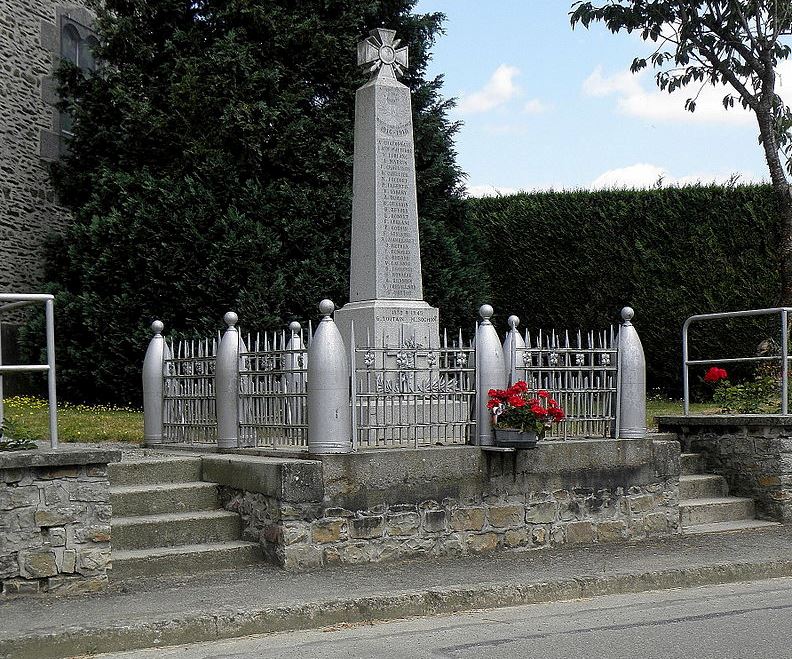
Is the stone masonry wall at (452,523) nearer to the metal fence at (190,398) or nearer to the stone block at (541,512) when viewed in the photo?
the stone block at (541,512)

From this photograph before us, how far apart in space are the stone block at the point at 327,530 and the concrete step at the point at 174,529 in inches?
30.4

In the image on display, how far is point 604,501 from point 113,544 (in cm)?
416

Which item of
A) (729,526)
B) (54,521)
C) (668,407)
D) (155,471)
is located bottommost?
(729,526)

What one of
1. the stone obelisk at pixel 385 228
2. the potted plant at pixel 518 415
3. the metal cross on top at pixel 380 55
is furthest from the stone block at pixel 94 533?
the metal cross on top at pixel 380 55

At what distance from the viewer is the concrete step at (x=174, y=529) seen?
26.5 feet

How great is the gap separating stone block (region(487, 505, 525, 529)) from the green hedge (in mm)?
9859

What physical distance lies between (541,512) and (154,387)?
4.04 meters

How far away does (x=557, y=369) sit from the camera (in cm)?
940

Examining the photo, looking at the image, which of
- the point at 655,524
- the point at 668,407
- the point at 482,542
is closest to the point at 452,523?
the point at 482,542

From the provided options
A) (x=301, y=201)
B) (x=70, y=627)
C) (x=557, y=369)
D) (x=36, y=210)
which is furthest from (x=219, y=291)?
(x=70, y=627)

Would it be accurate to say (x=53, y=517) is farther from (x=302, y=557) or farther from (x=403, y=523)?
(x=403, y=523)

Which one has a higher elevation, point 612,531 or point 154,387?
point 154,387

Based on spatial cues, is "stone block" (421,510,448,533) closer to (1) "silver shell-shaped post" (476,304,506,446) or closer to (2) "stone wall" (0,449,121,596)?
(1) "silver shell-shaped post" (476,304,506,446)

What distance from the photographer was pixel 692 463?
11383 mm
